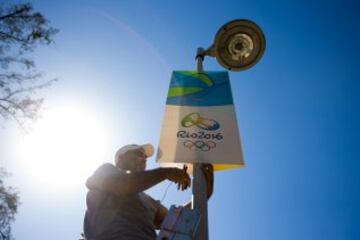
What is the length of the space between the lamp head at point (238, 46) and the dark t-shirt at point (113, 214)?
7.26 ft

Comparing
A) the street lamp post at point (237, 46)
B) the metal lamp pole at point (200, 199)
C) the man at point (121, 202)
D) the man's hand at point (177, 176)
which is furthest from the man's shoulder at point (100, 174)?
the street lamp post at point (237, 46)

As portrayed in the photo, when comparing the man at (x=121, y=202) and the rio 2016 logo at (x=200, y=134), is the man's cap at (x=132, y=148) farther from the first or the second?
the man at (x=121, y=202)

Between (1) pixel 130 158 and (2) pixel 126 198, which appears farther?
(1) pixel 130 158

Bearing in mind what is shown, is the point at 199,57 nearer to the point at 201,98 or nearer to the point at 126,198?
the point at 201,98

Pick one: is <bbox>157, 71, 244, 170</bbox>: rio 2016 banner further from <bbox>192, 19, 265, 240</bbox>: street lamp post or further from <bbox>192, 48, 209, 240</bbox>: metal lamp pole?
<bbox>192, 19, 265, 240</bbox>: street lamp post

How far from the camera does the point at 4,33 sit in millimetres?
9828

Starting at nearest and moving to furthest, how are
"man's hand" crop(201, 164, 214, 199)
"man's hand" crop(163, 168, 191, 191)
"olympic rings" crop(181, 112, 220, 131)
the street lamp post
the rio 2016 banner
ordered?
"man's hand" crop(163, 168, 191, 191) < "man's hand" crop(201, 164, 214, 199) < the rio 2016 banner < "olympic rings" crop(181, 112, 220, 131) < the street lamp post

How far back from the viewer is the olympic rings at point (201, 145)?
10.6 ft

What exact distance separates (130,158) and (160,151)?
12.0 inches

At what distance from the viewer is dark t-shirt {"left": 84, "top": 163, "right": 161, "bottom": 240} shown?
239cm

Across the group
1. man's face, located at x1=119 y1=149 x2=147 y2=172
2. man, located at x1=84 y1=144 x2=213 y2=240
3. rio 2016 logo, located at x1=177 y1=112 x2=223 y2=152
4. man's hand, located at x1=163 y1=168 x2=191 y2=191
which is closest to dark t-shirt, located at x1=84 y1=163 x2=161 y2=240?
man, located at x1=84 y1=144 x2=213 y2=240

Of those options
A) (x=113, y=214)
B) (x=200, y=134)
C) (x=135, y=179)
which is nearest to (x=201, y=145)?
(x=200, y=134)

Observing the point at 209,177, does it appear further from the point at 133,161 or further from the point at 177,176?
the point at 133,161

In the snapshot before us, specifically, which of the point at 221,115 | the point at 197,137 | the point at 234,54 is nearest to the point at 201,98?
the point at 221,115
